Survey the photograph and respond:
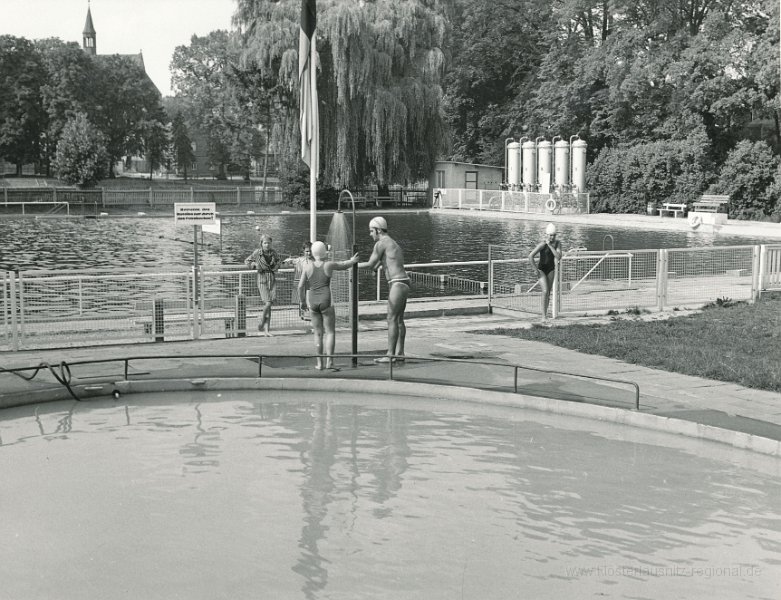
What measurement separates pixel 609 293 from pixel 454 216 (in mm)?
40230

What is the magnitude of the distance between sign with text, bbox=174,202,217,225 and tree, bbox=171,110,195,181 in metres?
98.2

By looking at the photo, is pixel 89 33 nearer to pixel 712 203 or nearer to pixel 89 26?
pixel 89 26

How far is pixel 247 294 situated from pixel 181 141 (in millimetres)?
101363

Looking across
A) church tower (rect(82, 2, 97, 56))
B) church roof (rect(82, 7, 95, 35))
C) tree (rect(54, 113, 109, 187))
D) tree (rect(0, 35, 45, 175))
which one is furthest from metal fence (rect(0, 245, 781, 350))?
church roof (rect(82, 7, 95, 35))

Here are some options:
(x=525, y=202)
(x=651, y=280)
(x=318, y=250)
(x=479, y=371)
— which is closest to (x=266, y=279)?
(x=318, y=250)

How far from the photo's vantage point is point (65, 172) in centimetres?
6806

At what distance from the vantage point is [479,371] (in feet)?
43.4

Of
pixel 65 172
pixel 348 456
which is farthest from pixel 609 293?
pixel 65 172

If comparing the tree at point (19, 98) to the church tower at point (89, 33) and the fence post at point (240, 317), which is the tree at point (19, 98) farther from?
the fence post at point (240, 317)

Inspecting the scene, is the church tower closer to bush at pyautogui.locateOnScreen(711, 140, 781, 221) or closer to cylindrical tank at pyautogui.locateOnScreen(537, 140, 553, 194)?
cylindrical tank at pyautogui.locateOnScreen(537, 140, 553, 194)

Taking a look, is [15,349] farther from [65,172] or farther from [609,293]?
[65,172]

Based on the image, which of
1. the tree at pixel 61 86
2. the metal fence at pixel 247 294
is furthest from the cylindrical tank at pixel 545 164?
the metal fence at pixel 247 294

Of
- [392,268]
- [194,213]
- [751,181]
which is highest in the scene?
[751,181]

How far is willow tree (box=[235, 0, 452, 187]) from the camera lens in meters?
57.1
